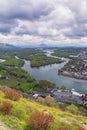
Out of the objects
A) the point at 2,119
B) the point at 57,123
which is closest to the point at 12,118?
the point at 2,119

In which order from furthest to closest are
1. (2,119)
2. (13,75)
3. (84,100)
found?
(13,75), (84,100), (2,119)

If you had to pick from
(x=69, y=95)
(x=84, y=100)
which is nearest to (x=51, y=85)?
(x=69, y=95)

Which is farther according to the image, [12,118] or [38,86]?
[38,86]

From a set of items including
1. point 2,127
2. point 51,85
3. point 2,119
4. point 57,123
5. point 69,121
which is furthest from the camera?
point 51,85

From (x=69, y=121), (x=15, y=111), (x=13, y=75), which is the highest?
(x=15, y=111)

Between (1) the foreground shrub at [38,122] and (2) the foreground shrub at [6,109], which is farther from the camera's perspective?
(2) the foreground shrub at [6,109]

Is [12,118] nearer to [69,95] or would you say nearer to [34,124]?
[34,124]

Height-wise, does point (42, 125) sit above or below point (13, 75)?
above

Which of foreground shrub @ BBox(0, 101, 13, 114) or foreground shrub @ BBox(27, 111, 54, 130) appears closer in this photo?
foreground shrub @ BBox(27, 111, 54, 130)

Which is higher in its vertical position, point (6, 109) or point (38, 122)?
point (6, 109)

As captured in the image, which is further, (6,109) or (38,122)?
(6,109)
